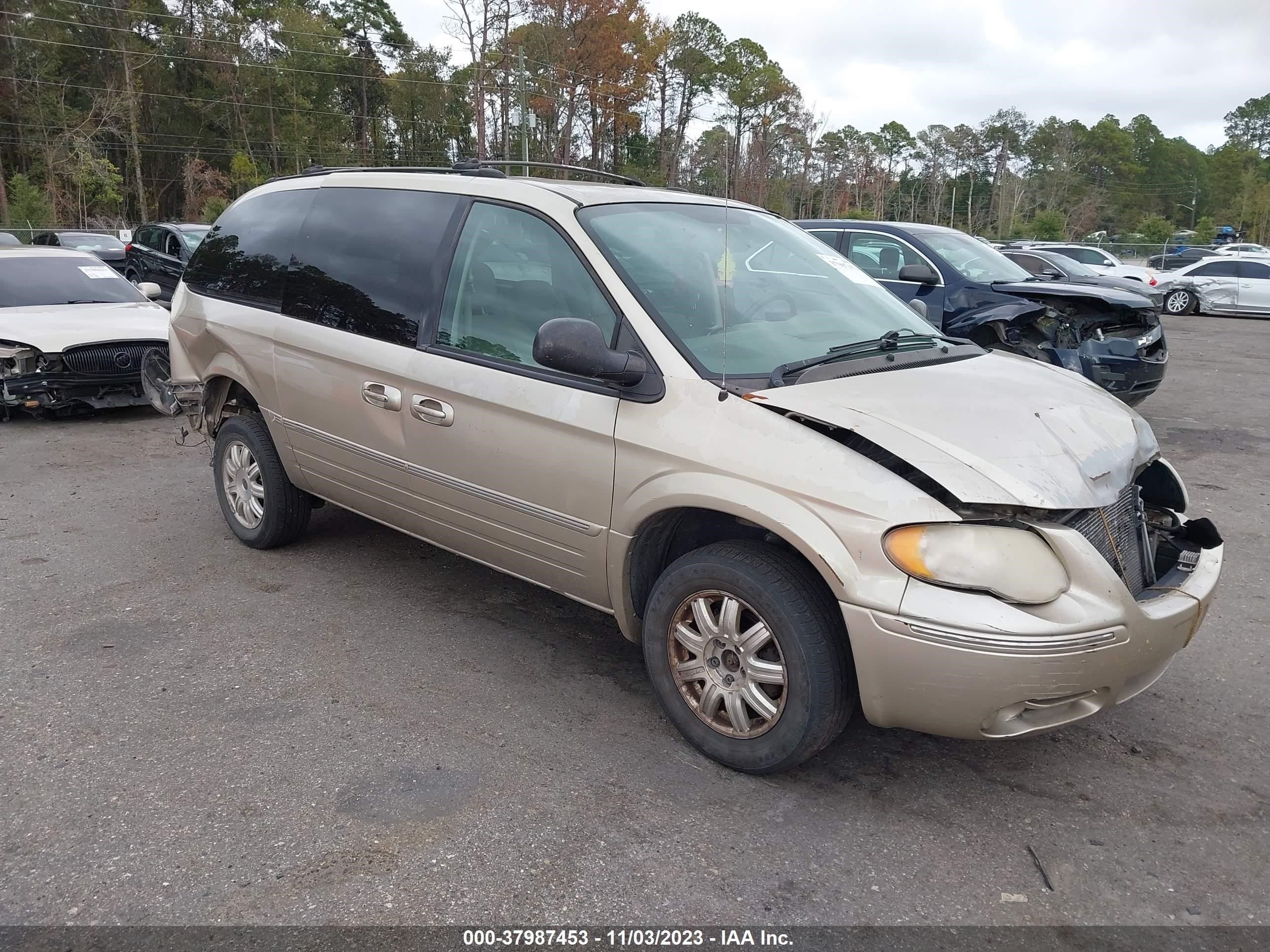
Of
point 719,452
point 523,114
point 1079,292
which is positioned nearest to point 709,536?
point 719,452

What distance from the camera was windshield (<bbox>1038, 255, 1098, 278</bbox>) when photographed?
1547 cm

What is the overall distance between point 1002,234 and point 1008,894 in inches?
2294

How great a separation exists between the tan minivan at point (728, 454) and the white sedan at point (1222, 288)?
2188cm

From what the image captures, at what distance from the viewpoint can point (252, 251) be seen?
4902 mm

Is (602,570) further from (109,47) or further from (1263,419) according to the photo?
(109,47)

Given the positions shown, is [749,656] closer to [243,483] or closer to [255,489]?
[255,489]

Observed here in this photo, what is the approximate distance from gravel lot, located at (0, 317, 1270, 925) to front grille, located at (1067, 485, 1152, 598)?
0.70m

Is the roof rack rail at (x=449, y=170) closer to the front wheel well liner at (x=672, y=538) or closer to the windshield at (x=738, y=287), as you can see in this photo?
the windshield at (x=738, y=287)

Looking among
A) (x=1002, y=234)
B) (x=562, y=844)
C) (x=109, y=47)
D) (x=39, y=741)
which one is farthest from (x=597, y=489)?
(x=109, y=47)

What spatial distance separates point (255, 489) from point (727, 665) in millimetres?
3099

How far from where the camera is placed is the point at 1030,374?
11.7ft

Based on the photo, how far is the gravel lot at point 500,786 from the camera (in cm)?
254

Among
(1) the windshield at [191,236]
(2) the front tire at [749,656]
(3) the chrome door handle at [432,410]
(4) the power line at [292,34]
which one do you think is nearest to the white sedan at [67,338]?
(3) the chrome door handle at [432,410]

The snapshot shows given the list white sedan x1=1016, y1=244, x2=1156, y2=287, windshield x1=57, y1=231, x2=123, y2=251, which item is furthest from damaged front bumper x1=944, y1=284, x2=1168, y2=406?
windshield x1=57, y1=231, x2=123, y2=251
